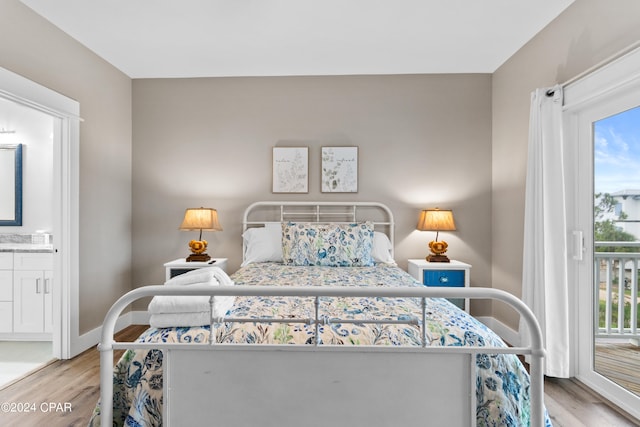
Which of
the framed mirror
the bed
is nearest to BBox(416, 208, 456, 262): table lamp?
the bed

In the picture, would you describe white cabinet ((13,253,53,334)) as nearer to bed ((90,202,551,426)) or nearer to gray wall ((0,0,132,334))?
gray wall ((0,0,132,334))

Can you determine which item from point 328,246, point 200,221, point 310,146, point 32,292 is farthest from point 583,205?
point 32,292

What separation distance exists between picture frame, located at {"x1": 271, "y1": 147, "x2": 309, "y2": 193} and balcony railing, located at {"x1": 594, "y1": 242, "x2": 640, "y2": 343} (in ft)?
8.23

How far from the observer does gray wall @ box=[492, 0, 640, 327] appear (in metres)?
2.11

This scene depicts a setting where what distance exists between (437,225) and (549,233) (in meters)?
0.98

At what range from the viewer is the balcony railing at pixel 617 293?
2117 mm

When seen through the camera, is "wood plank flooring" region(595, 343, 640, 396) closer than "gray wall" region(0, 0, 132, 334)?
Yes

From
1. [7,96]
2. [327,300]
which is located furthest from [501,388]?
[7,96]

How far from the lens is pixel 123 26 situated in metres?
2.71

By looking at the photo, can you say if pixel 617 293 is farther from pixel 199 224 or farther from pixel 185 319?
pixel 199 224

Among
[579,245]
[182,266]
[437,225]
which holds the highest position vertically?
[437,225]

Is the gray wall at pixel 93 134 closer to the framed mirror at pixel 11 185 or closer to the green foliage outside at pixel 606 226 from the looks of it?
the framed mirror at pixel 11 185

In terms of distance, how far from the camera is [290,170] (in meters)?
3.62

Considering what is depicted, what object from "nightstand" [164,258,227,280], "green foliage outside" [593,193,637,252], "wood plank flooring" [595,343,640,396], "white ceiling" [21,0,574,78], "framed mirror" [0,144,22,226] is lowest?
"wood plank flooring" [595,343,640,396]
